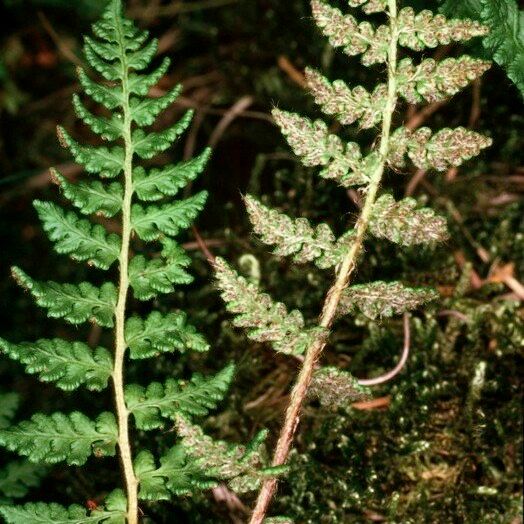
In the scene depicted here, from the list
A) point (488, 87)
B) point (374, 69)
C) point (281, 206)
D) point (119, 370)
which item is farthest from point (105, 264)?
point (488, 87)

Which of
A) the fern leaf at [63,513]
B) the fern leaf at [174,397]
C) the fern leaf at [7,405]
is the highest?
the fern leaf at [174,397]

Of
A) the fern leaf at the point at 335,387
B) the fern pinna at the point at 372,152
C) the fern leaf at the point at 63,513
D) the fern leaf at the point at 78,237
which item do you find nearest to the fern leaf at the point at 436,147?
the fern pinna at the point at 372,152

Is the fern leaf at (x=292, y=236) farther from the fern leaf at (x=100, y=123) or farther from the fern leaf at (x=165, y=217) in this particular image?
the fern leaf at (x=100, y=123)

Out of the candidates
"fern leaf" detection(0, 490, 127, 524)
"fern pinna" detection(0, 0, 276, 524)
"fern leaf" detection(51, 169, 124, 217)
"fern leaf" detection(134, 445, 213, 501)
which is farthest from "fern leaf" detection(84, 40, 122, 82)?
"fern leaf" detection(0, 490, 127, 524)

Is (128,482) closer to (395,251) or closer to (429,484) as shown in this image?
(429,484)

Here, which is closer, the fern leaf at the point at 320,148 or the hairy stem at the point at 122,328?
the fern leaf at the point at 320,148

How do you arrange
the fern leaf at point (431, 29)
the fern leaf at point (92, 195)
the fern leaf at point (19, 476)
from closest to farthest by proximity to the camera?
the fern leaf at point (431, 29) → the fern leaf at point (92, 195) → the fern leaf at point (19, 476)

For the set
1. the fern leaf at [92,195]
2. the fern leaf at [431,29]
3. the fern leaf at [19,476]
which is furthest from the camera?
the fern leaf at [19,476]
